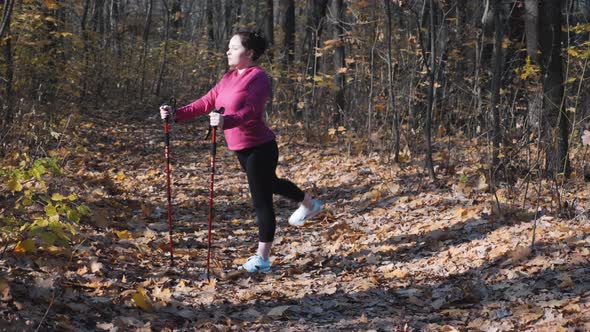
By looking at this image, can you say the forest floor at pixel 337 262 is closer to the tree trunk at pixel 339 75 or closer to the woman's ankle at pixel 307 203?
the woman's ankle at pixel 307 203

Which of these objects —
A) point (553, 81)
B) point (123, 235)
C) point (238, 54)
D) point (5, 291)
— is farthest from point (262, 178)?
point (553, 81)

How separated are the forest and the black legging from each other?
0.41 metres

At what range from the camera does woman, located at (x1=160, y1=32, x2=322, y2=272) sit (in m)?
4.81

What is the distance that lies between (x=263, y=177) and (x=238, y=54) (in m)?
1.04

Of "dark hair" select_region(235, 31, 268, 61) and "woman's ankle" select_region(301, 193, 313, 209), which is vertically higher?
"dark hair" select_region(235, 31, 268, 61)

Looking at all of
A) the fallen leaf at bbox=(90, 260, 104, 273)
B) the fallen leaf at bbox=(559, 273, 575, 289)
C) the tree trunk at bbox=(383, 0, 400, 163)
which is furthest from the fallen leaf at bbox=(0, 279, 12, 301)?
the tree trunk at bbox=(383, 0, 400, 163)

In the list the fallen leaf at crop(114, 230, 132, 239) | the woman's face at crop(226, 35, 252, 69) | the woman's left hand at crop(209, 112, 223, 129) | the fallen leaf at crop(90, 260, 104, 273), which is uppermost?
the woman's face at crop(226, 35, 252, 69)

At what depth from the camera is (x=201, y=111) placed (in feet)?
17.1

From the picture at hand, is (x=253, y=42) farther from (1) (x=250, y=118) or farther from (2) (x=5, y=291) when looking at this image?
(2) (x=5, y=291)

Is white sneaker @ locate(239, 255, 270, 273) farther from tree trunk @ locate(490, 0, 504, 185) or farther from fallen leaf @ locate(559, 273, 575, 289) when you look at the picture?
tree trunk @ locate(490, 0, 504, 185)

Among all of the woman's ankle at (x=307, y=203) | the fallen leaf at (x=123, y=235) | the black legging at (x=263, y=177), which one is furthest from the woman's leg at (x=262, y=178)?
the fallen leaf at (x=123, y=235)

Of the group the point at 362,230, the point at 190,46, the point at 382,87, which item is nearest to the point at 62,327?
the point at 362,230

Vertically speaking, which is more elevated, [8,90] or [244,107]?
[8,90]

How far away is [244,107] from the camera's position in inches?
188
